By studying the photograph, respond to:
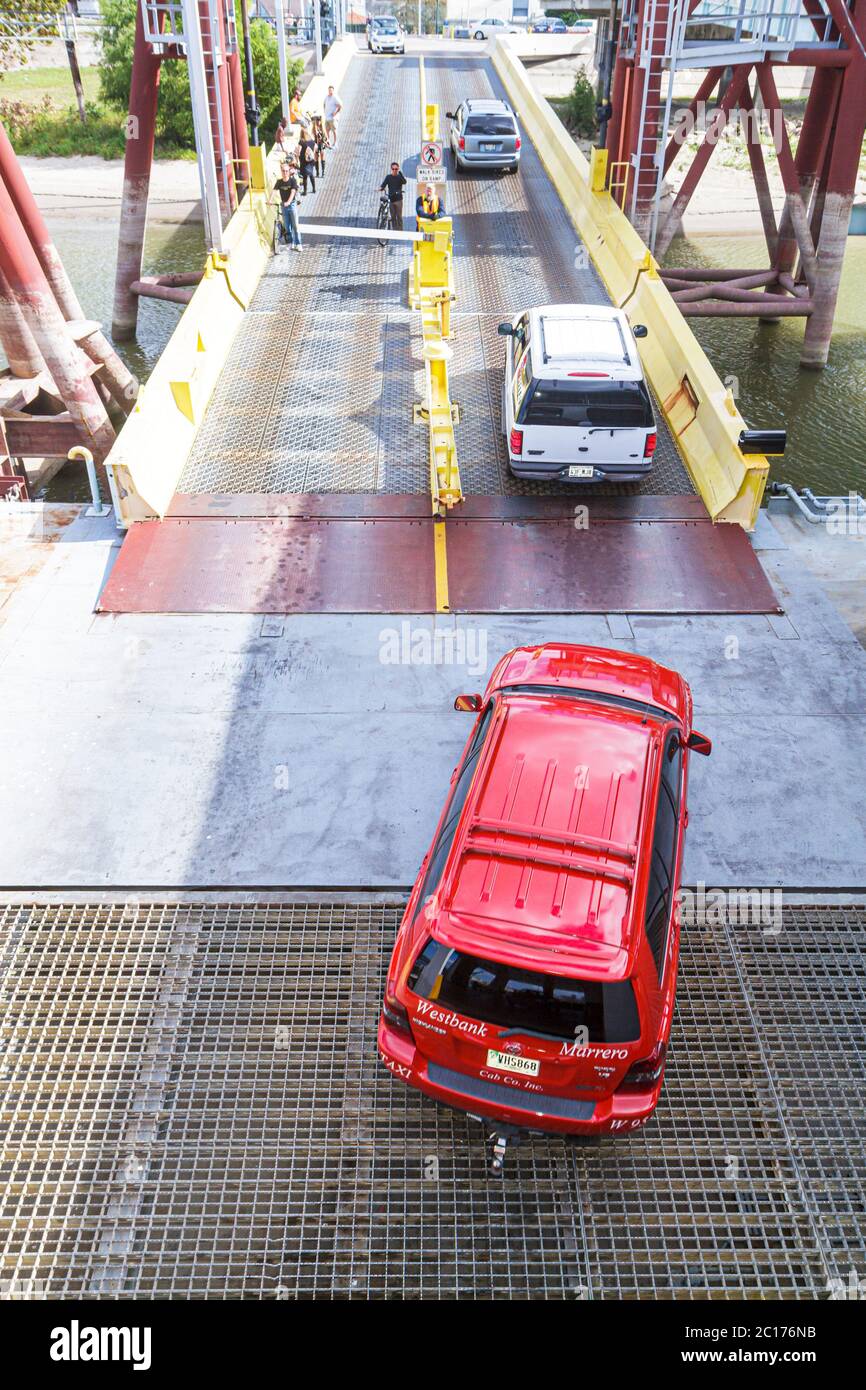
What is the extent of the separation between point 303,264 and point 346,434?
6.97 metres

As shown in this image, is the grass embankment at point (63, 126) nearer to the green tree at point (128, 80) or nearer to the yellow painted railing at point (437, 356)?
the green tree at point (128, 80)

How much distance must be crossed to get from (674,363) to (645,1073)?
10.9 metres

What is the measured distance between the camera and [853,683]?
9.59m

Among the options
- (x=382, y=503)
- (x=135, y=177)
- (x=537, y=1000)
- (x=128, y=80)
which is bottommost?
(x=382, y=503)

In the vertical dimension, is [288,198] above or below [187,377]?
above

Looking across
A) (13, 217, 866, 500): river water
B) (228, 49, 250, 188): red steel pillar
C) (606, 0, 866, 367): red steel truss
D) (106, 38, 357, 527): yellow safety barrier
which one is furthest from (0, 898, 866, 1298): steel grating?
(228, 49, 250, 188): red steel pillar

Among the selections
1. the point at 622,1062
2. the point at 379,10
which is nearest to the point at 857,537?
the point at 622,1062

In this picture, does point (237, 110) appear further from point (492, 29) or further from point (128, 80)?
point (492, 29)

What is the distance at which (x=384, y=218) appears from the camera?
20000mm

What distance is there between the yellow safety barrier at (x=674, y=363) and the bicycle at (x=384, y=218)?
12.1 ft

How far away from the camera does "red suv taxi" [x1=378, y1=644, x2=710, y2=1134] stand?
213 inches

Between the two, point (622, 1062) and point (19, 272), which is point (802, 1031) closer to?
point (622, 1062)

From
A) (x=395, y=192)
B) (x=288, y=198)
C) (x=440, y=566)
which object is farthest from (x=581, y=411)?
(x=288, y=198)
